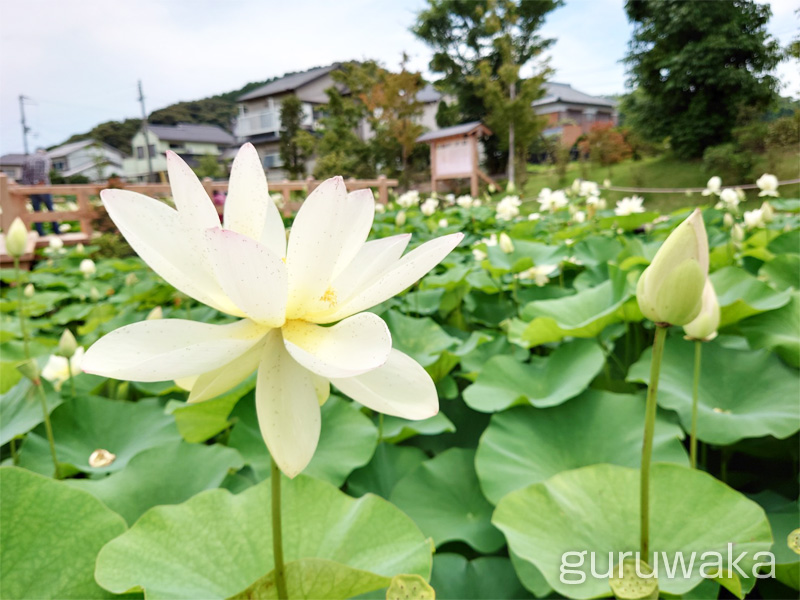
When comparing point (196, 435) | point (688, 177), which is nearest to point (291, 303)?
point (196, 435)

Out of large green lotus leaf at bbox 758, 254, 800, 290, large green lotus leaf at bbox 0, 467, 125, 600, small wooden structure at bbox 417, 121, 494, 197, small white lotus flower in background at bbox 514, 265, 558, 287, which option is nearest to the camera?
large green lotus leaf at bbox 0, 467, 125, 600

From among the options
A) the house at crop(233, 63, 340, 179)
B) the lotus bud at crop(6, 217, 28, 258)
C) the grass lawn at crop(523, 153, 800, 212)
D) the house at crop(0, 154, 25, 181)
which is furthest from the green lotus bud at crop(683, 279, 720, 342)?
the house at crop(0, 154, 25, 181)

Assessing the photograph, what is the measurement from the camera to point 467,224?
Answer: 2744 mm

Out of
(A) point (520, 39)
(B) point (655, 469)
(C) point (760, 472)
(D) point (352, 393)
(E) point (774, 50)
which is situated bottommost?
(C) point (760, 472)

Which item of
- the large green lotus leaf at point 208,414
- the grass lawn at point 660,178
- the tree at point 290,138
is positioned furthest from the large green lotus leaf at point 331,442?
the tree at point 290,138

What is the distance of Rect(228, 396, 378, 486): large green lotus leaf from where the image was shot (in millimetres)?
649

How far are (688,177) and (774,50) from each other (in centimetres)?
785

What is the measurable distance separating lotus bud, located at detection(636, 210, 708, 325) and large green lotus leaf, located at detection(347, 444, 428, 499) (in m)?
0.48

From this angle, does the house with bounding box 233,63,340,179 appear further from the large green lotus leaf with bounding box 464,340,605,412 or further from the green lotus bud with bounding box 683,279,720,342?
the green lotus bud with bounding box 683,279,720,342

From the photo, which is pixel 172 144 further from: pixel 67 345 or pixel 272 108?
pixel 67 345

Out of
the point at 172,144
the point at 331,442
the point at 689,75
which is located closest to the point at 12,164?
the point at 172,144

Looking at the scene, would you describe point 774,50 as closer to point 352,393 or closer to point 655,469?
point 655,469

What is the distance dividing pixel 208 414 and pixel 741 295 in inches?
35.1

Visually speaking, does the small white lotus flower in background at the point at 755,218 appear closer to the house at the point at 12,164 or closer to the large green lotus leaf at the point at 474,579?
the large green lotus leaf at the point at 474,579
